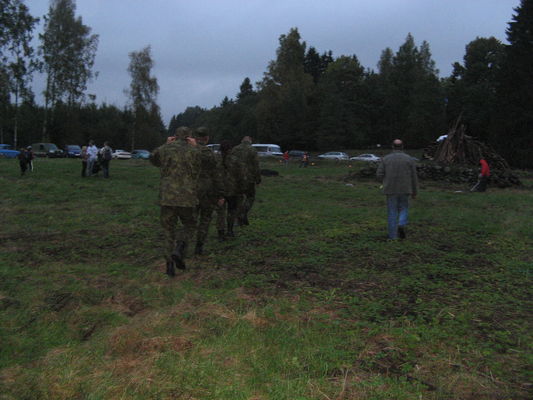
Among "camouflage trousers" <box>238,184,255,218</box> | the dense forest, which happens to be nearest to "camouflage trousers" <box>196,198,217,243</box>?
"camouflage trousers" <box>238,184,255,218</box>

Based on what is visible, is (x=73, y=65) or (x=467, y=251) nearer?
(x=467, y=251)

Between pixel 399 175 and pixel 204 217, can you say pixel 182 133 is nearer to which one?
pixel 204 217

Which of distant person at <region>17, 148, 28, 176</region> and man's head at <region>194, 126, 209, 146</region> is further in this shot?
distant person at <region>17, 148, 28, 176</region>

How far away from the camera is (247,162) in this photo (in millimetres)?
8250

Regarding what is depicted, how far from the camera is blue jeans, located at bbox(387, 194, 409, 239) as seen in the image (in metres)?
7.74

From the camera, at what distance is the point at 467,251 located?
7.09 metres

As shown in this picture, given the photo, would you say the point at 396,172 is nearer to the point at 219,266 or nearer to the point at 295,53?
the point at 219,266

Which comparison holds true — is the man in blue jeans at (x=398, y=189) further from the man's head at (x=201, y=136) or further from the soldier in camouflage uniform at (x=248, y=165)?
the man's head at (x=201, y=136)

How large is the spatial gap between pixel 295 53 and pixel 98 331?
63.5 meters

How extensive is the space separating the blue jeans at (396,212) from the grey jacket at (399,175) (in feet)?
0.40

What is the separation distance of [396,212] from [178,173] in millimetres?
4029

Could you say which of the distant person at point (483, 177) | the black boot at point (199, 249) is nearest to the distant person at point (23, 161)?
the black boot at point (199, 249)

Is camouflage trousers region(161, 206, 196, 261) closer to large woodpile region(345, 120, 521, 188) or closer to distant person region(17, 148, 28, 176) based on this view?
distant person region(17, 148, 28, 176)

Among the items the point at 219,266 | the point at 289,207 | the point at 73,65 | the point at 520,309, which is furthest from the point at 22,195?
the point at 73,65
